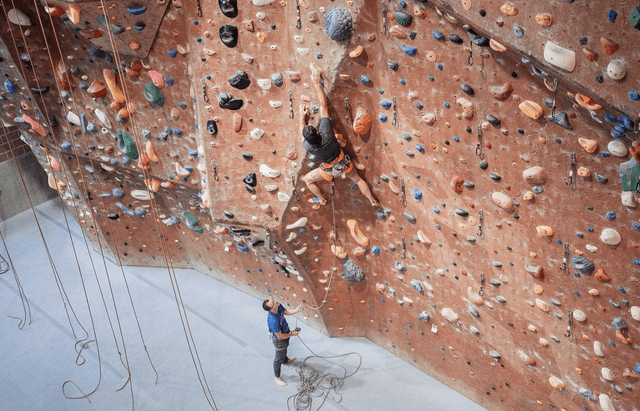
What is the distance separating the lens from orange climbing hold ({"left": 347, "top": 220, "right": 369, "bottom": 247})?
6.65 m

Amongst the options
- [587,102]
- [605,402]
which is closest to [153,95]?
[587,102]

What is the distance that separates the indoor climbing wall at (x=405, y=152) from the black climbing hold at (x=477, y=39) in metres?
0.02

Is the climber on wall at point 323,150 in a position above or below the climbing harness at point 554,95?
below

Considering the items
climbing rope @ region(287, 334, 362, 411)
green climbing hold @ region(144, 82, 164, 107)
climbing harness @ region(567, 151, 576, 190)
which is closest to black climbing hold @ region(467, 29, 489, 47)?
climbing harness @ region(567, 151, 576, 190)

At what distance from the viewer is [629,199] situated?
4.51 meters

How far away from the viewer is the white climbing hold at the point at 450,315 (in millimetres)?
6375

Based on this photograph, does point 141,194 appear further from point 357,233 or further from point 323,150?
point 323,150

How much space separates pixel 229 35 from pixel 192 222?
9.50 ft

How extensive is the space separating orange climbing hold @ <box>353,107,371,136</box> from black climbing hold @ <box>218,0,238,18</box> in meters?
1.17

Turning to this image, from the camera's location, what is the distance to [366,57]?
546cm

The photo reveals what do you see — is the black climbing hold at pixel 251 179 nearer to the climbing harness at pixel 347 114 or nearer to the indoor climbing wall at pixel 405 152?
the indoor climbing wall at pixel 405 152

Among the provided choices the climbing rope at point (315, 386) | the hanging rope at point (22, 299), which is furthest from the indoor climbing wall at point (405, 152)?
the hanging rope at point (22, 299)

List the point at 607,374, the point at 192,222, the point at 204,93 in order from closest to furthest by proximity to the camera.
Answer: the point at 607,374
the point at 204,93
the point at 192,222

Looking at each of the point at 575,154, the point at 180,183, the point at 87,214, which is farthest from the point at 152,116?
the point at 575,154
